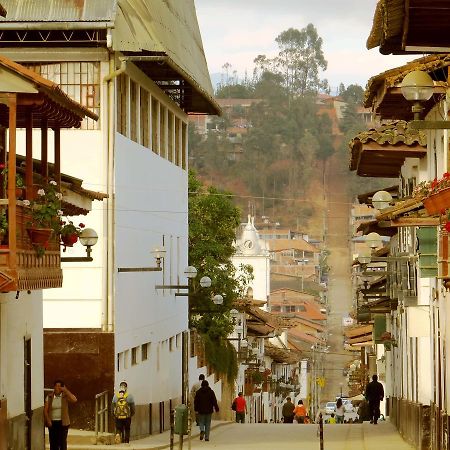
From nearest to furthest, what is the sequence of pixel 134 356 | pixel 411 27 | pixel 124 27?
pixel 411 27 → pixel 124 27 → pixel 134 356

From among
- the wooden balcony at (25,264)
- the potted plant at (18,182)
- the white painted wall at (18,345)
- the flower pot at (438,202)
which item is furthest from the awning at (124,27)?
the flower pot at (438,202)

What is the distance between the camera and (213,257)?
56156 mm

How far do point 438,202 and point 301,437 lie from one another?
66.0ft

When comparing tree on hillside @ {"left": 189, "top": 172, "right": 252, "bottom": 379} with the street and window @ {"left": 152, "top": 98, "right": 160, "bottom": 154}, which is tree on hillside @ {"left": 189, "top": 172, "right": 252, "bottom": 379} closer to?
the street

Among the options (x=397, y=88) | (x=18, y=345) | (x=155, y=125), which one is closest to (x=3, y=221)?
(x=18, y=345)

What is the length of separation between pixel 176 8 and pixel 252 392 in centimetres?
3409

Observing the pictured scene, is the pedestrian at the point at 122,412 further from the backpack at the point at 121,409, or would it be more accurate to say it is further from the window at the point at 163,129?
the window at the point at 163,129

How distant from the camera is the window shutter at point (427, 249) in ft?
81.0

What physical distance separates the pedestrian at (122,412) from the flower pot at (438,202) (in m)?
16.3

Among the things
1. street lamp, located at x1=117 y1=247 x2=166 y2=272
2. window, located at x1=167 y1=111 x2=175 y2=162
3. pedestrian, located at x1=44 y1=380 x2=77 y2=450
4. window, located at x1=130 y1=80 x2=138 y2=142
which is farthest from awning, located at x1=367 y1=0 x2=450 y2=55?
window, located at x1=167 y1=111 x2=175 y2=162

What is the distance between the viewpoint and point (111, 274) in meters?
35.8

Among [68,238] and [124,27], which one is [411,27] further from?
[124,27]

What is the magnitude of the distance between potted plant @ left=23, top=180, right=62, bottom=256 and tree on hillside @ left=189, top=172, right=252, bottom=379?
31.6 m

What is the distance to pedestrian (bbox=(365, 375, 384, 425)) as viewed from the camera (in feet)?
142
